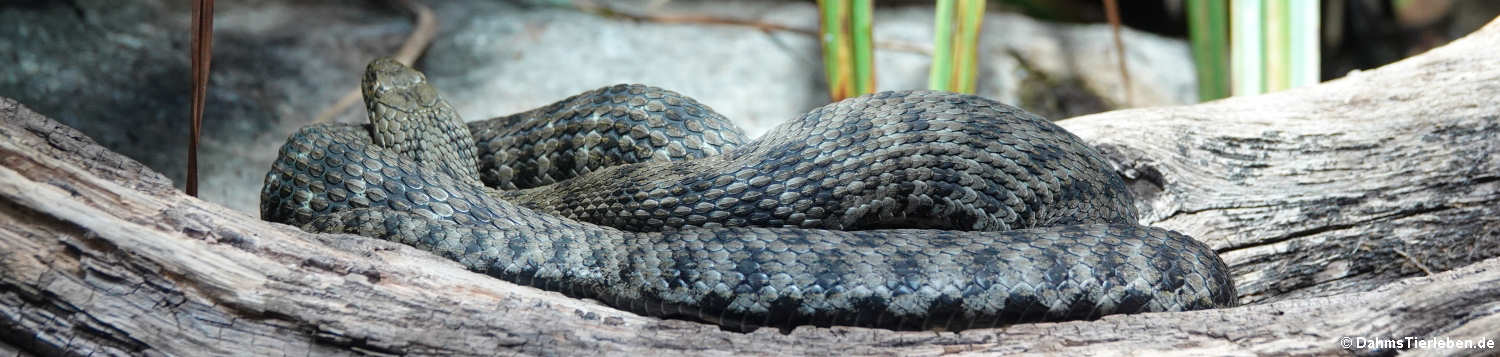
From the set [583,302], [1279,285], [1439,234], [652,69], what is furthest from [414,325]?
[652,69]

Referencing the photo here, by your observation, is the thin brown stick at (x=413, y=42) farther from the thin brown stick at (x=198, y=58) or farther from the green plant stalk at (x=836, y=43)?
the thin brown stick at (x=198, y=58)

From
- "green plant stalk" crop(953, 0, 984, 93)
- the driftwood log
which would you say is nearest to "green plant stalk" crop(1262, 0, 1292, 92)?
"green plant stalk" crop(953, 0, 984, 93)

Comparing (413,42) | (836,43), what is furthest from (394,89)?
(413,42)

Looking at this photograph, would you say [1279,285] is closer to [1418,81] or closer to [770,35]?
[1418,81]

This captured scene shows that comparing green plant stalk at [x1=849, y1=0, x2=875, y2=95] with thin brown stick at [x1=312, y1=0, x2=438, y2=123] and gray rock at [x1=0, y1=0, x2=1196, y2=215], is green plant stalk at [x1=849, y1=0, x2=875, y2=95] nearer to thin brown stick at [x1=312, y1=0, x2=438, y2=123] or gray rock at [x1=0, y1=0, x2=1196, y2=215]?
gray rock at [x1=0, y1=0, x2=1196, y2=215]

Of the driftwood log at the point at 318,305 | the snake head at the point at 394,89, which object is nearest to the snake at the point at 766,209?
the snake head at the point at 394,89
